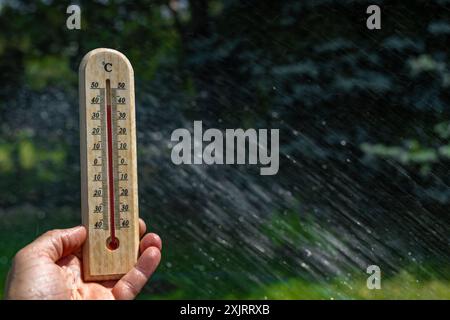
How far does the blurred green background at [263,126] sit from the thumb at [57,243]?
2875mm

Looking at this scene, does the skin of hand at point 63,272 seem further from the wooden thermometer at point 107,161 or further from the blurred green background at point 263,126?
the blurred green background at point 263,126

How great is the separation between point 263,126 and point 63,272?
333 cm

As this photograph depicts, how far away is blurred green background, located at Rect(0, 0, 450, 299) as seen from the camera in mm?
4691

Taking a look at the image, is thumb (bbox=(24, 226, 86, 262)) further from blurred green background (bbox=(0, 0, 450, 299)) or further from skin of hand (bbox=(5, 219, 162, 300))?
blurred green background (bbox=(0, 0, 450, 299))

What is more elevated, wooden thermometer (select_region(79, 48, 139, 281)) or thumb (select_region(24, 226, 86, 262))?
wooden thermometer (select_region(79, 48, 139, 281))

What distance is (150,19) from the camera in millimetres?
5027

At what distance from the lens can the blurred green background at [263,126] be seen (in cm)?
469

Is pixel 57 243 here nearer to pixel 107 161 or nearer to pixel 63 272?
pixel 63 272

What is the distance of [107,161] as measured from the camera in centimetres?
171

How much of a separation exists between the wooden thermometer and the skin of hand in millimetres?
26

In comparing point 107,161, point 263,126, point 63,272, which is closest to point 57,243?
point 63,272

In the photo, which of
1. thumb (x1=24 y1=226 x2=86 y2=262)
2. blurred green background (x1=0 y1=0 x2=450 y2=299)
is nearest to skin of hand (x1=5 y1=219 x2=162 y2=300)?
thumb (x1=24 y1=226 x2=86 y2=262)

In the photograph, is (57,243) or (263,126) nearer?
(57,243)

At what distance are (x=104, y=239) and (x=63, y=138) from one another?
3.50 meters
